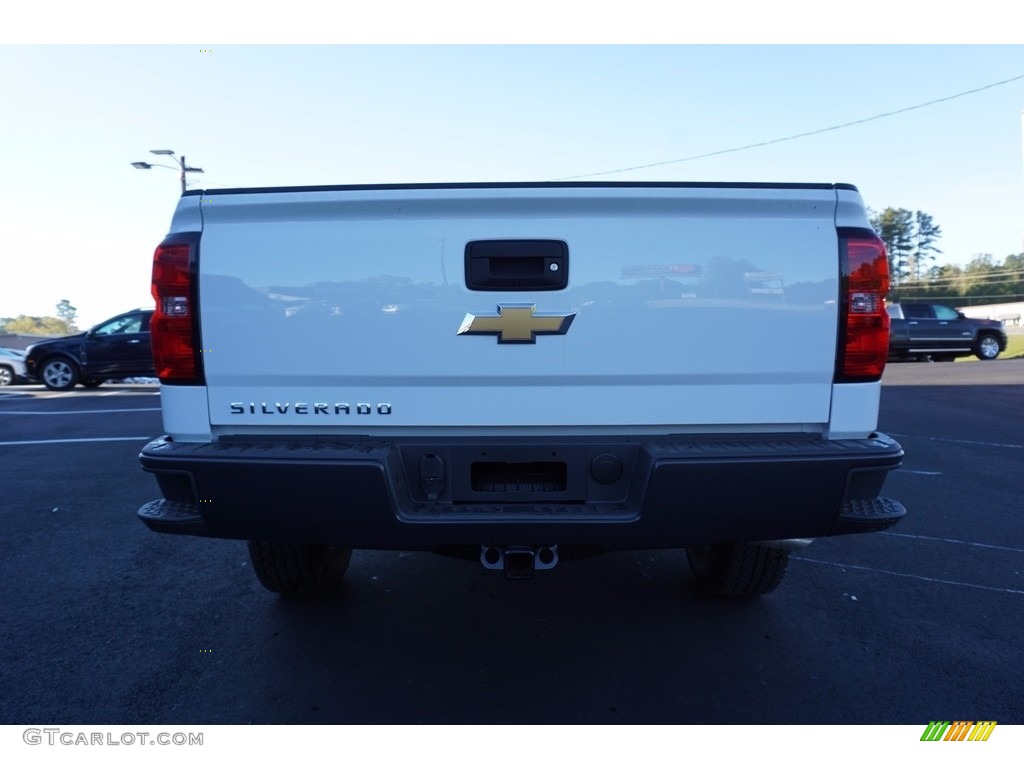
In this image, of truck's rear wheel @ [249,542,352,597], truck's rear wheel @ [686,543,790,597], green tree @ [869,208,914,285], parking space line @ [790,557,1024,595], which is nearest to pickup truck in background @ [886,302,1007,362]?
parking space line @ [790,557,1024,595]

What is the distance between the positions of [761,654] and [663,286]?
1.70 metres

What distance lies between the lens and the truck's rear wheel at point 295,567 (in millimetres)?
3125

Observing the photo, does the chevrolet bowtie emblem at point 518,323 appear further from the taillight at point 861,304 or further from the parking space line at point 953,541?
the parking space line at point 953,541

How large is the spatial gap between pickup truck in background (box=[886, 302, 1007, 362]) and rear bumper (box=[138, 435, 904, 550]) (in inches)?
791

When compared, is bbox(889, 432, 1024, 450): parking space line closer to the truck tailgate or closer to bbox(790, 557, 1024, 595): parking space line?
bbox(790, 557, 1024, 595): parking space line

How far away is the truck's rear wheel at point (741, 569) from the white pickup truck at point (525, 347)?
34.6 inches

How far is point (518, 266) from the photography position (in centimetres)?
228

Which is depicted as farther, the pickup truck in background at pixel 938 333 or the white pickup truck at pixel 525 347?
the pickup truck in background at pixel 938 333

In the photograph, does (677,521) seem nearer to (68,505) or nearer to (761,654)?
(761,654)

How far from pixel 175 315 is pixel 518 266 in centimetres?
118

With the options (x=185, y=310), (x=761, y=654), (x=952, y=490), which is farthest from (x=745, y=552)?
(x=952, y=490)

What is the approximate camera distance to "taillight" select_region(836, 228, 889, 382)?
2.27m

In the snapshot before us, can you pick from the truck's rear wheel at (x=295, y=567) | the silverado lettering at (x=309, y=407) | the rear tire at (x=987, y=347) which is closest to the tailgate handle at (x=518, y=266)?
the silverado lettering at (x=309, y=407)
